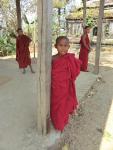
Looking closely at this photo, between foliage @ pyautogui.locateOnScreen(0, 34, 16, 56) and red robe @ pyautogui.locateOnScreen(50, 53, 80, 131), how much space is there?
33.0ft

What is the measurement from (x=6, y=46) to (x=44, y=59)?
36.5 feet

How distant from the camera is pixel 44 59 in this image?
13.1 feet

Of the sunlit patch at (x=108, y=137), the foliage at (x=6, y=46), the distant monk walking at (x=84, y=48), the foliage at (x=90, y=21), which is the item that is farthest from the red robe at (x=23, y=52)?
the foliage at (x=90, y=21)

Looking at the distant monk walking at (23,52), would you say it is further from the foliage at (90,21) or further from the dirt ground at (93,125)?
the foliage at (90,21)

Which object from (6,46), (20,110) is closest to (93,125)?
(20,110)

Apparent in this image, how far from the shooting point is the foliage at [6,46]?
14.3 m

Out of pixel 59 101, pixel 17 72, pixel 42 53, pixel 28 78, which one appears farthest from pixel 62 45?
pixel 17 72

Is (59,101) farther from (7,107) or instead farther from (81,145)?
(7,107)

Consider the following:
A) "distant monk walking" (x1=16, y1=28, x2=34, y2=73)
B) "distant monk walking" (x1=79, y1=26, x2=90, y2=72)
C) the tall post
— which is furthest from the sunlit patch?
"distant monk walking" (x1=79, y1=26, x2=90, y2=72)

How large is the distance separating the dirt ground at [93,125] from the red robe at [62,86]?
474 millimetres

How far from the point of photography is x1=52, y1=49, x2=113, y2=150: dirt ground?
16.6 ft

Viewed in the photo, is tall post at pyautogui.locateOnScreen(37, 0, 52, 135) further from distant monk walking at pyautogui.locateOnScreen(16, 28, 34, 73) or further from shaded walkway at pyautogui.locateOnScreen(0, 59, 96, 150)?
distant monk walking at pyautogui.locateOnScreen(16, 28, 34, 73)

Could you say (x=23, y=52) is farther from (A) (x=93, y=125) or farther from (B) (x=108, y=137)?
(B) (x=108, y=137)

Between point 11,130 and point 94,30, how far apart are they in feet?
58.1
